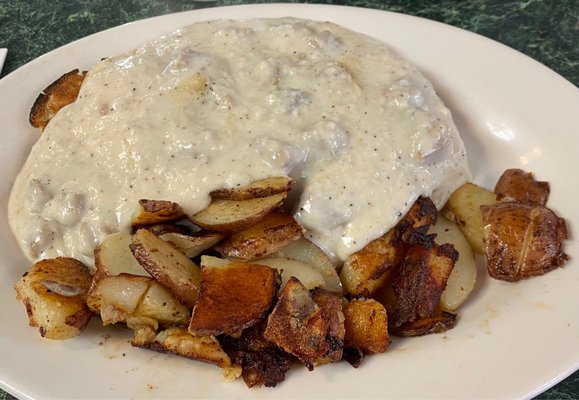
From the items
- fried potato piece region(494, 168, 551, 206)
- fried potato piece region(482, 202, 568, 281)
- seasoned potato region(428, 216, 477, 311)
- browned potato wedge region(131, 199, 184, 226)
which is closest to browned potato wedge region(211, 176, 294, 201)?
browned potato wedge region(131, 199, 184, 226)

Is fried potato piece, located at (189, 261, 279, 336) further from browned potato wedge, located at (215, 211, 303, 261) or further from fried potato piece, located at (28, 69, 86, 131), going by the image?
fried potato piece, located at (28, 69, 86, 131)

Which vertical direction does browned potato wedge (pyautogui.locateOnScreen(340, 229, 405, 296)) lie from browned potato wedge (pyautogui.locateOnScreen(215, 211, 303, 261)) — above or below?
below

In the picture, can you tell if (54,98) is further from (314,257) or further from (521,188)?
(521,188)

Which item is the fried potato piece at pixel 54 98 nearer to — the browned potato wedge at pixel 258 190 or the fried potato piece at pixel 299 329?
the browned potato wedge at pixel 258 190

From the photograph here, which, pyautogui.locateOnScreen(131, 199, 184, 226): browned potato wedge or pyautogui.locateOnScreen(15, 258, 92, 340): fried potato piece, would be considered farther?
pyautogui.locateOnScreen(131, 199, 184, 226): browned potato wedge

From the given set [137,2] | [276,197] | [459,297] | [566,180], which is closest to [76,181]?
[276,197]
